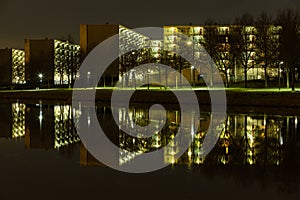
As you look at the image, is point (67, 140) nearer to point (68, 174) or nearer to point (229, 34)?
point (68, 174)

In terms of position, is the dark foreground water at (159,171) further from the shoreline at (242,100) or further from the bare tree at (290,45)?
the bare tree at (290,45)

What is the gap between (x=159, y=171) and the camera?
1048cm

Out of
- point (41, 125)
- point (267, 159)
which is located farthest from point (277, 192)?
point (41, 125)

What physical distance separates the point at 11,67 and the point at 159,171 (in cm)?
8066

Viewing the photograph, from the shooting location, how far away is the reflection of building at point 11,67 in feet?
273

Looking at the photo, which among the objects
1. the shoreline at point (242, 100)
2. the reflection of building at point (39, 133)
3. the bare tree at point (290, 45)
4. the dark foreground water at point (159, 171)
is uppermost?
the bare tree at point (290, 45)

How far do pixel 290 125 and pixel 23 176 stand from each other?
13135 mm

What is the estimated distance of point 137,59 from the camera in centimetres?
5506

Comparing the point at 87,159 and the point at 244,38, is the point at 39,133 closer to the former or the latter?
the point at 87,159

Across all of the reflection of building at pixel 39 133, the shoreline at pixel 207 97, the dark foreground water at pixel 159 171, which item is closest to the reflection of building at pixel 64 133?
the dark foreground water at pixel 159 171

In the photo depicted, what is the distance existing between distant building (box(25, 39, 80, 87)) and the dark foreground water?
162ft

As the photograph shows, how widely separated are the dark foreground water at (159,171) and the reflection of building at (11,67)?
6646 centimetres

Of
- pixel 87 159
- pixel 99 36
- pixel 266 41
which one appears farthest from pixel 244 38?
pixel 87 159

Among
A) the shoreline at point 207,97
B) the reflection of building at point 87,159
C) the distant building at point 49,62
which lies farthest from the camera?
the distant building at point 49,62
